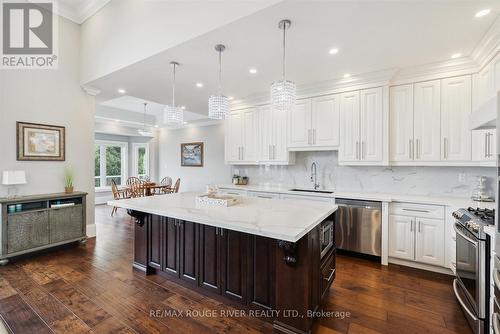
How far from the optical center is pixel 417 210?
9.73 feet

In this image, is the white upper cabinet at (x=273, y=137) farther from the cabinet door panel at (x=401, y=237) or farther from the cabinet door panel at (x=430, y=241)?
the cabinet door panel at (x=430, y=241)

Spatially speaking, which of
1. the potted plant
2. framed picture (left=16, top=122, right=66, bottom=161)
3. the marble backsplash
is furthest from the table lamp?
the marble backsplash

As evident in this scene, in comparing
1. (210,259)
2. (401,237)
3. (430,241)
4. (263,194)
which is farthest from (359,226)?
(210,259)

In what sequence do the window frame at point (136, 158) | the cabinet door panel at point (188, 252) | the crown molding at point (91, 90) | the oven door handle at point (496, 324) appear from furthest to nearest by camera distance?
the window frame at point (136, 158)
the crown molding at point (91, 90)
the cabinet door panel at point (188, 252)
the oven door handle at point (496, 324)

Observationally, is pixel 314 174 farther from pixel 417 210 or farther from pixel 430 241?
pixel 430 241

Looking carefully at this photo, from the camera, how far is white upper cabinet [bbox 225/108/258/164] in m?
4.63

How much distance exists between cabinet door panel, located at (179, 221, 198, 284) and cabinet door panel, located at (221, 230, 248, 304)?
36 centimetres

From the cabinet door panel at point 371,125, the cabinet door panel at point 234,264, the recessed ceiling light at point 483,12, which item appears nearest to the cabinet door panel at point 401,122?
the cabinet door panel at point 371,125

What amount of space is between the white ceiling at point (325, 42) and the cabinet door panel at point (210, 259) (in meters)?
2.01

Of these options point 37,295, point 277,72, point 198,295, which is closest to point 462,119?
point 277,72

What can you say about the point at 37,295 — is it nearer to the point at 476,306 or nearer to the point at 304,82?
the point at 476,306

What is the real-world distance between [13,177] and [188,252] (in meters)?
2.89

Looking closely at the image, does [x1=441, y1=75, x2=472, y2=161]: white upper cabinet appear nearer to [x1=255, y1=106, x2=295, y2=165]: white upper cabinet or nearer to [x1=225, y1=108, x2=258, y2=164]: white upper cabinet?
[x1=255, y1=106, x2=295, y2=165]: white upper cabinet

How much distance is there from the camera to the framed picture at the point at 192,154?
7.39 metres
